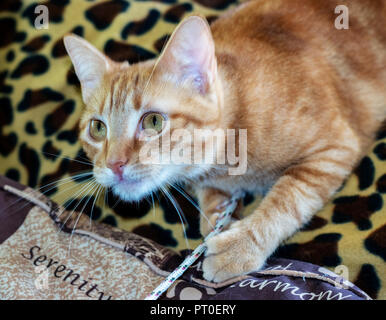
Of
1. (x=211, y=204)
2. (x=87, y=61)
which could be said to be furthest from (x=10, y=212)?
(x=211, y=204)

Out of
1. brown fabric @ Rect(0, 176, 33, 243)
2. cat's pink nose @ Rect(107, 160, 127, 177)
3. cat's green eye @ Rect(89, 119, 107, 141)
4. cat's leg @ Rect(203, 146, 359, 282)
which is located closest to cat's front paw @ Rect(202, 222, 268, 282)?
cat's leg @ Rect(203, 146, 359, 282)

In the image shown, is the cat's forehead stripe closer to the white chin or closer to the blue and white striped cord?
the white chin

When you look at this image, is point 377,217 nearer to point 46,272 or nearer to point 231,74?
point 231,74

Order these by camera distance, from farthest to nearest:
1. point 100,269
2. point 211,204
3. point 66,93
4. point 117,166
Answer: point 66,93, point 211,204, point 100,269, point 117,166

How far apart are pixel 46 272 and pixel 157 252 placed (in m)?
0.30

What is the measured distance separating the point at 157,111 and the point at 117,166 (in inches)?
6.8

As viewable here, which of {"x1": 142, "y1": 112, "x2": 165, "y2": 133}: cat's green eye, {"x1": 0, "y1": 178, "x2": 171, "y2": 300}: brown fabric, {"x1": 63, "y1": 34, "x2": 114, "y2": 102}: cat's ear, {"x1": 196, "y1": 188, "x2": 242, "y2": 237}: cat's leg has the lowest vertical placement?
{"x1": 0, "y1": 178, "x2": 171, "y2": 300}: brown fabric

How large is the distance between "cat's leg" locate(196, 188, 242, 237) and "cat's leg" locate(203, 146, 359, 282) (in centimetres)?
15

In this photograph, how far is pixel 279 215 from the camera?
3.78 ft

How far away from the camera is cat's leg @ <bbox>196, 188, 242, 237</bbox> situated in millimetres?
1313

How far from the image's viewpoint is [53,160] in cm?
156

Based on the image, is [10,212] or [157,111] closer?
[157,111]

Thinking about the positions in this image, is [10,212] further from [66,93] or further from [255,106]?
[255,106]
